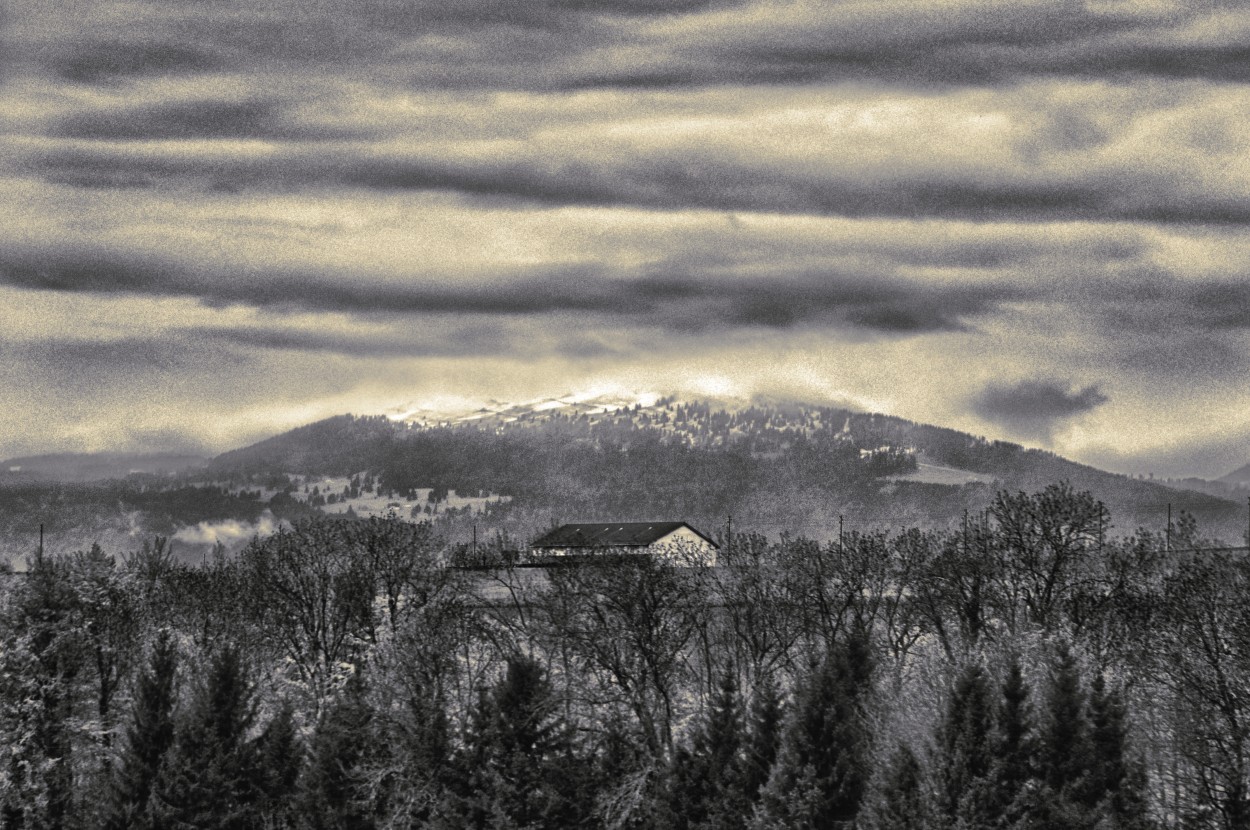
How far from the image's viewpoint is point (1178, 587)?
91.8m

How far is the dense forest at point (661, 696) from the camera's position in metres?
68.7

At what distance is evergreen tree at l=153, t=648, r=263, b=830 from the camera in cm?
7806

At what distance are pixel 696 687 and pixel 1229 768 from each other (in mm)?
39846

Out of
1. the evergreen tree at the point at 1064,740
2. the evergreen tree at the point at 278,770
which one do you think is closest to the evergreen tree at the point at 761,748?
the evergreen tree at the point at 1064,740

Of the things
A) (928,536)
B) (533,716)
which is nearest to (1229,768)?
(533,716)

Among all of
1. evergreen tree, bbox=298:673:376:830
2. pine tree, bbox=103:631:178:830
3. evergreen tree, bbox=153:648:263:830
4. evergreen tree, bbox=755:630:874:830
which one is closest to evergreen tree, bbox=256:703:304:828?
evergreen tree, bbox=153:648:263:830

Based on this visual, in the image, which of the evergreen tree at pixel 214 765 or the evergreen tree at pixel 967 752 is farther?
the evergreen tree at pixel 214 765

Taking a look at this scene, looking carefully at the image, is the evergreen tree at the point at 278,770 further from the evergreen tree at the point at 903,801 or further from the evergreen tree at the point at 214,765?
the evergreen tree at the point at 903,801

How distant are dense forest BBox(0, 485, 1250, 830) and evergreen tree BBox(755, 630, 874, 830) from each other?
133 mm

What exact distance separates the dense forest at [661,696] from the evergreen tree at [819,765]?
0.44ft

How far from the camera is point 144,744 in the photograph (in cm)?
8075

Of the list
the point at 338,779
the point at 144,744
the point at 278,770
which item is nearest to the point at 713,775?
the point at 338,779

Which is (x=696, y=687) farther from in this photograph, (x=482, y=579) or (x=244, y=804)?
(x=482, y=579)

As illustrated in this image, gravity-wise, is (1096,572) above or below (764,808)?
above
